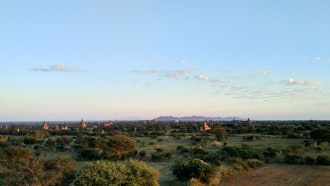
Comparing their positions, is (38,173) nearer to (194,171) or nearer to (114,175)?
(114,175)

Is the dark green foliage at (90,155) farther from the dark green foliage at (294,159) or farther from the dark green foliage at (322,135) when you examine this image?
the dark green foliage at (322,135)

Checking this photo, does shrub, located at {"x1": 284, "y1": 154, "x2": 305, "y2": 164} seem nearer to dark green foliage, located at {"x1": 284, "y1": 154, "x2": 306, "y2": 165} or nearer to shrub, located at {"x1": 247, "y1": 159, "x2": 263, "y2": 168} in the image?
dark green foliage, located at {"x1": 284, "y1": 154, "x2": 306, "y2": 165}

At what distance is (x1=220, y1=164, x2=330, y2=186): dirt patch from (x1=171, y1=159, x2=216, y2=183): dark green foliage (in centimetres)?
120

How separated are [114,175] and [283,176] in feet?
41.5

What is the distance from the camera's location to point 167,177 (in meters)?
24.5

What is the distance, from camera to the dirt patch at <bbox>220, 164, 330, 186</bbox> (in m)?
22.9

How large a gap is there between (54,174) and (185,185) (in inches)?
265

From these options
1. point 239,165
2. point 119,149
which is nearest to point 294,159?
point 239,165

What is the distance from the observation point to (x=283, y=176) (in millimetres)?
25000

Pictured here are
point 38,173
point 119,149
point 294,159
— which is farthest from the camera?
point 119,149

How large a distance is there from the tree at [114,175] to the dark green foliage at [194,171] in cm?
373

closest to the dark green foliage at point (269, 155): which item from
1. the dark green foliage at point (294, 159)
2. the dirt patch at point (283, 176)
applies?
the dark green foliage at point (294, 159)

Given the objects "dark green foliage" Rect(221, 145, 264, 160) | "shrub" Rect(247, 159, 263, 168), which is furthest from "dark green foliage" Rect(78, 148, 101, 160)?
"shrub" Rect(247, 159, 263, 168)

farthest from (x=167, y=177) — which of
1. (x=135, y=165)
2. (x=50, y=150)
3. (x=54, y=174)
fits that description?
(x=50, y=150)
